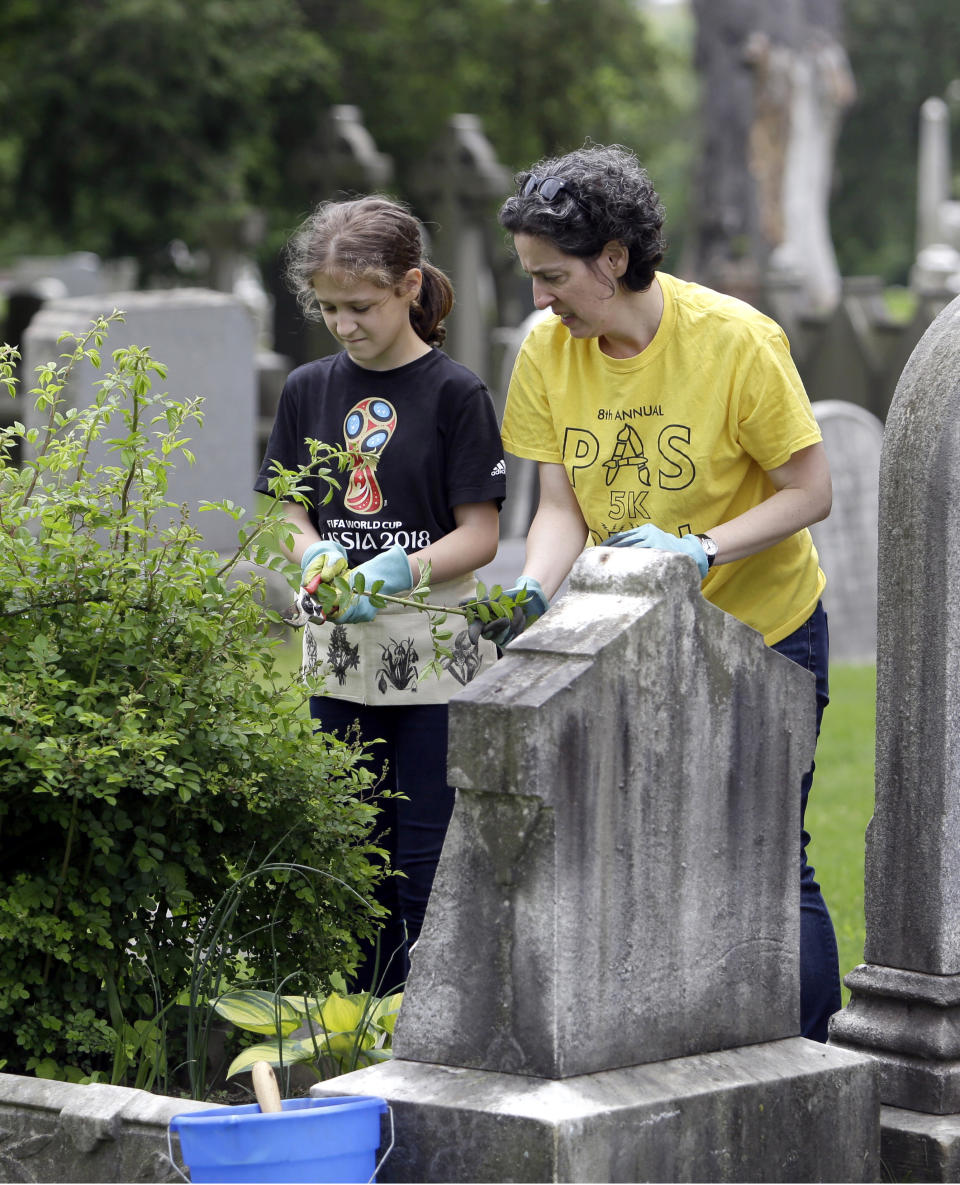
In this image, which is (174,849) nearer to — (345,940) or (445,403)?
(345,940)

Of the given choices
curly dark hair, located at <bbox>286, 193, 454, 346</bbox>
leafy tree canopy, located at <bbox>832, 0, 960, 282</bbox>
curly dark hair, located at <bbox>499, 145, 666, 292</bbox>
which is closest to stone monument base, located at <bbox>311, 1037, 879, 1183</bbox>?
curly dark hair, located at <bbox>499, 145, 666, 292</bbox>

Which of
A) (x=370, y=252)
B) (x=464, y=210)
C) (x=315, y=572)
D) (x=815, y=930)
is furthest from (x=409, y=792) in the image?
(x=464, y=210)

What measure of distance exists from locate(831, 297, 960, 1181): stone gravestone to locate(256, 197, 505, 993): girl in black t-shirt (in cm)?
83

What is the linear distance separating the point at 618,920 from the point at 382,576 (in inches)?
37.1

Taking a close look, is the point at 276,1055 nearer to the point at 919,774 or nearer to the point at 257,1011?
the point at 257,1011

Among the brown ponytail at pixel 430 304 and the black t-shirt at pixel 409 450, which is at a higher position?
the brown ponytail at pixel 430 304

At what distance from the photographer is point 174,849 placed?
10.3 feet

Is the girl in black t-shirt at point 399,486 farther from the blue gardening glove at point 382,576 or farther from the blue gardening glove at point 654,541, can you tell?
the blue gardening glove at point 654,541

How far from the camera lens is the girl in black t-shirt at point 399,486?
345cm

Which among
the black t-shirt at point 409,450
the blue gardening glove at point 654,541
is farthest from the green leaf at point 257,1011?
the blue gardening glove at point 654,541

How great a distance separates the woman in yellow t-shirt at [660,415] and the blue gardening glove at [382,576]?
0.68 ft

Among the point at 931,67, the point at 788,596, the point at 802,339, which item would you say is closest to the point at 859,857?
the point at 788,596

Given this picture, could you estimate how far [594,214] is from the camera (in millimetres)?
3094

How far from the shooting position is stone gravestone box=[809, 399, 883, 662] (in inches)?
380
